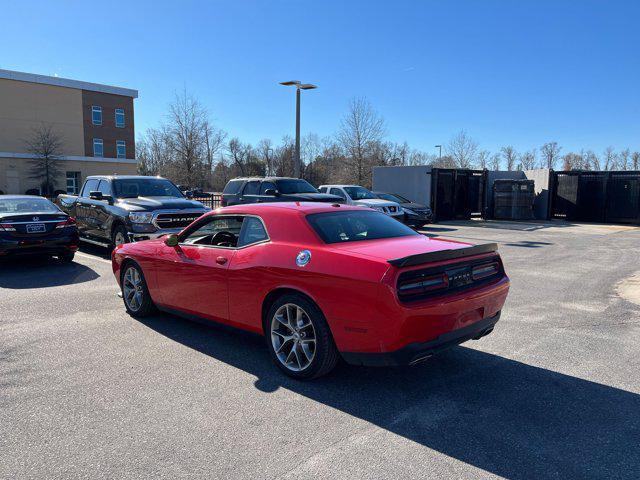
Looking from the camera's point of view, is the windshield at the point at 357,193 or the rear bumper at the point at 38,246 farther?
the windshield at the point at 357,193

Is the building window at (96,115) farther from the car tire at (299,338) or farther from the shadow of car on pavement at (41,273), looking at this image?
the car tire at (299,338)

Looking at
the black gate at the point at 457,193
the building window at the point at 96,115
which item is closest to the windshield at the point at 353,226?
the black gate at the point at 457,193

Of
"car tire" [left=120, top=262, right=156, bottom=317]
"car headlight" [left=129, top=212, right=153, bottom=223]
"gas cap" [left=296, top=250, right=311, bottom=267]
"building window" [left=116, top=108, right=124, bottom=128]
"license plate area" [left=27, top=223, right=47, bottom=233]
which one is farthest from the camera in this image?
"building window" [left=116, top=108, right=124, bottom=128]

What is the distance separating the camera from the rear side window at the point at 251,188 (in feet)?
48.2

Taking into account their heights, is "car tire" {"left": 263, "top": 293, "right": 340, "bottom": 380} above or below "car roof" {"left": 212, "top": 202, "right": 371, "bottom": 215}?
below

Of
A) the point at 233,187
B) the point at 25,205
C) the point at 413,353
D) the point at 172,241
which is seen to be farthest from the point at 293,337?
the point at 233,187

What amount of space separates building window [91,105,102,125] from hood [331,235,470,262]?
49.0m

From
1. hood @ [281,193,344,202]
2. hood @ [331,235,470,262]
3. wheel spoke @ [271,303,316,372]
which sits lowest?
wheel spoke @ [271,303,316,372]

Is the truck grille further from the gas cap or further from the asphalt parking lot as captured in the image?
the gas cap

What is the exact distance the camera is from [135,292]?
614 centimetres

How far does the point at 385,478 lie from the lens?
2.82 meters

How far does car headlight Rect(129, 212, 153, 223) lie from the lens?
396 inches

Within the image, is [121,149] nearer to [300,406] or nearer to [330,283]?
[330,283]

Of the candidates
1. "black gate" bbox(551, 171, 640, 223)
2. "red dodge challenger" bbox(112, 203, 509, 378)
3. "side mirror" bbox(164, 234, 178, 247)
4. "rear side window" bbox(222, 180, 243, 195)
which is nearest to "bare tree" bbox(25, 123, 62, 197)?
"rear side window" bbox(222, 180, 243, 195)
